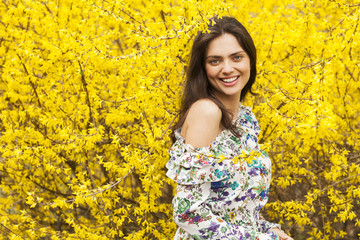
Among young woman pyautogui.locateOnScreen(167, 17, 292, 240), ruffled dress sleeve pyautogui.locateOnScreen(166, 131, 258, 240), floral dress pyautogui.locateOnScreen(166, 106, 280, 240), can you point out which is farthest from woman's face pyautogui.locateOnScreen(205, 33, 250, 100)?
ruffled dress sleeve pyautogui.locateOnScreen(166, 131, 258, 240)

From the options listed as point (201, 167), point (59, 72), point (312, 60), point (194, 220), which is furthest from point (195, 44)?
point (59, 72)

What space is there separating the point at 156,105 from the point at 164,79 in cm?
17

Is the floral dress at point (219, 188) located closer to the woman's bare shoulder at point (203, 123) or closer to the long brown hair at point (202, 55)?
the woman's bare shoulder at point (203, 123)

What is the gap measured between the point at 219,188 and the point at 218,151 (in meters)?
0.17

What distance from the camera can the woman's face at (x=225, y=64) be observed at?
2.06 m

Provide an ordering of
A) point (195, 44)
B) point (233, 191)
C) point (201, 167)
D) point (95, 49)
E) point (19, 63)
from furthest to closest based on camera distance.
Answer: point (19, 63) → point (95, 49) → point (195, 44) → point (233, 191) → point (201, 167)

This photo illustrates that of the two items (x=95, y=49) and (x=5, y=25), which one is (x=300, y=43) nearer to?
(x=95, y=49)

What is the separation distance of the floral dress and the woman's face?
7.3 inches

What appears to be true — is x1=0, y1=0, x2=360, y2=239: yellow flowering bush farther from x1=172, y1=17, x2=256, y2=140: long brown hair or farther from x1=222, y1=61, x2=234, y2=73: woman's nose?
x1=222, y1=61, x2=234, y2=73: woman's nose

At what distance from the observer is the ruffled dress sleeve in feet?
5.80

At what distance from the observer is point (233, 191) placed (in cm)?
193

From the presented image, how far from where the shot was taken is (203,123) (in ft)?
5.82

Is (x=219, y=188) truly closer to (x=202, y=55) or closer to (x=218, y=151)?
(x=218, y=151)

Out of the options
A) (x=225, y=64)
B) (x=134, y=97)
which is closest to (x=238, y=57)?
(x=225, y=64)
